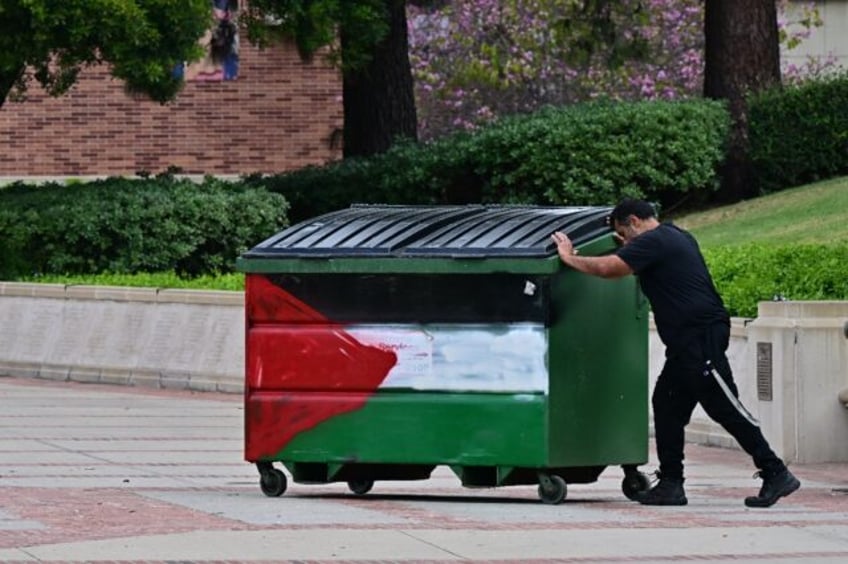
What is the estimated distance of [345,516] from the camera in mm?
10734

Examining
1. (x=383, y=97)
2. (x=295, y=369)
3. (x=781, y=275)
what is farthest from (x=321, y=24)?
(x=295, y=369)

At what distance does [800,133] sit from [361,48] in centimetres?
541

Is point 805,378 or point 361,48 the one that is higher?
point 361,48

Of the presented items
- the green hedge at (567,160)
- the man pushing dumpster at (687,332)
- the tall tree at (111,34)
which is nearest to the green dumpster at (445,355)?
the man pushing dumpster at (687,332)

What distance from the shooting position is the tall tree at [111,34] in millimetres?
22391

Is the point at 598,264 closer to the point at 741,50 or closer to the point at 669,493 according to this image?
the point at 669,493

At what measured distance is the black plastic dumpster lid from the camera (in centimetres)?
1152

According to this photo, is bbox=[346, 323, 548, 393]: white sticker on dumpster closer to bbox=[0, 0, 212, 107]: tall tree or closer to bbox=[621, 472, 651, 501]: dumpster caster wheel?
bbox=[621, 472, 651, 501]: dumpster caster wheel

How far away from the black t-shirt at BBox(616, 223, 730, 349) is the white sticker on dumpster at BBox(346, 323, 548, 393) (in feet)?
2.07

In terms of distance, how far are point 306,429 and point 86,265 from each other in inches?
484

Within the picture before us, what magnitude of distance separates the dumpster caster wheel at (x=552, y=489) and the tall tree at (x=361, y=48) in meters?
14.3

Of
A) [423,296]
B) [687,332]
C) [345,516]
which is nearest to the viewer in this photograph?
[345,516]

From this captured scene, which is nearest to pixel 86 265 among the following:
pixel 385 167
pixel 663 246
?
pixel 385 167

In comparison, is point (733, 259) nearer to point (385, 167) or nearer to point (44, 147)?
point (385, 167)
